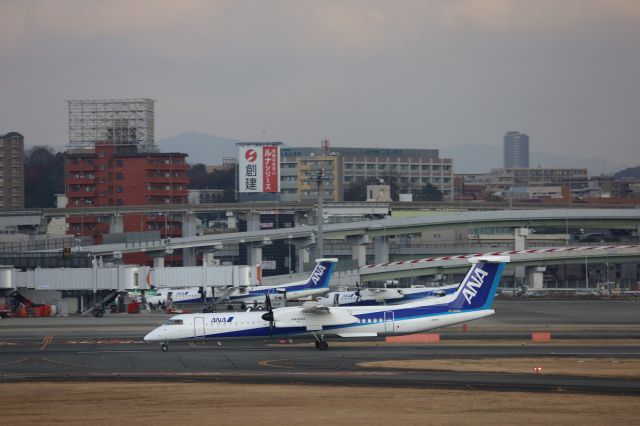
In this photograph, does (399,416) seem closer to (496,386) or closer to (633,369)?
(496,386)

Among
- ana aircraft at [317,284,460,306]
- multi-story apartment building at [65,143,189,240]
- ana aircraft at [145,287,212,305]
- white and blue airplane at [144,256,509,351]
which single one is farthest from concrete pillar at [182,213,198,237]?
white and blue airplane at [144,256,509,351]

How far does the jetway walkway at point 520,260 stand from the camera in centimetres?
12225

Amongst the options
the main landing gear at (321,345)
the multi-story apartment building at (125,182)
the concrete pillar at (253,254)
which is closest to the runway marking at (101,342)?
the main landing gear at (321,345)

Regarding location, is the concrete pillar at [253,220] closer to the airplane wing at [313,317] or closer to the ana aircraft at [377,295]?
the ana aircraft at [377,295]

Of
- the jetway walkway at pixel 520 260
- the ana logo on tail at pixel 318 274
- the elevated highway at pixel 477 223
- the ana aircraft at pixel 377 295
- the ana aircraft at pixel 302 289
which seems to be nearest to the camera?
the ana aircraft at pixel 377 295

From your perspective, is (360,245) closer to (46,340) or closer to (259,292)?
(259,292)

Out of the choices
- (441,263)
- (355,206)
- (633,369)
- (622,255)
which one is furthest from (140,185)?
(633,369)

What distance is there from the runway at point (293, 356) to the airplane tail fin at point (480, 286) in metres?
2.49

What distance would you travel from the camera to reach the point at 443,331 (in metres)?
68.2

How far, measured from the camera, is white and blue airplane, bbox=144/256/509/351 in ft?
183

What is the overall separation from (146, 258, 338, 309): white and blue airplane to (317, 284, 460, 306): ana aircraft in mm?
1654

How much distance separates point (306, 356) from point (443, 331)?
695 inches

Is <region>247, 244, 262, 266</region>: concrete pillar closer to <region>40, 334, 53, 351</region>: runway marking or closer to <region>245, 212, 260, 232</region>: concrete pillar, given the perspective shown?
<region>245, 212, 260, 232</region>: concrete pillar

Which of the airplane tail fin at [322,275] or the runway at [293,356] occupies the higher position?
the airplane tail fin at [322,275]
